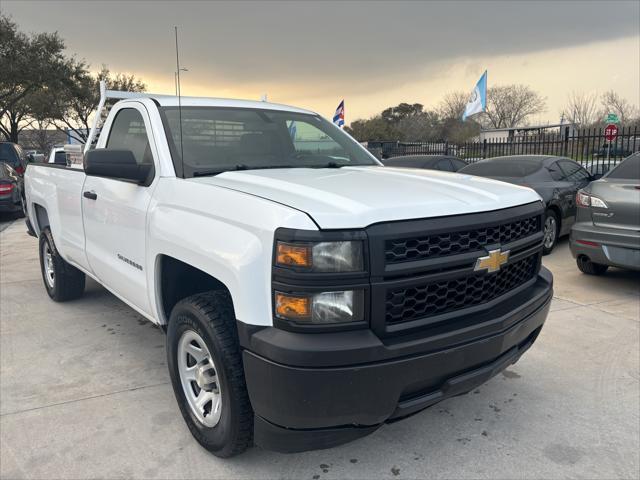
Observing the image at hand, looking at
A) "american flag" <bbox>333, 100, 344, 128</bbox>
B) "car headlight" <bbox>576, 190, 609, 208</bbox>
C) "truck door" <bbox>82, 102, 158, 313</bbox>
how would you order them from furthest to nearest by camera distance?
1. "american flag" <bbox>333, 100, 344, 128</bbox>
2. "car headlight" <bbox>576, 190, 609, 208</bbox>
3. "truck door" <bbox>82, 102, 158, 313</bbox>

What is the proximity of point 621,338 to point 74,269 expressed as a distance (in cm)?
511

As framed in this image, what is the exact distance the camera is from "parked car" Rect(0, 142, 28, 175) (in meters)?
13.8

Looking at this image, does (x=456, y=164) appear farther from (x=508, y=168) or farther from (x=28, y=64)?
(x=28, y=64)

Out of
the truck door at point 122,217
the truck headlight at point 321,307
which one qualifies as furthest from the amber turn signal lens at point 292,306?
the truck door at point 122,217

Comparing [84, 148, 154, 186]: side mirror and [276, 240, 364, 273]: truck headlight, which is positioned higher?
[84, 148, 154, 186]: side mirror

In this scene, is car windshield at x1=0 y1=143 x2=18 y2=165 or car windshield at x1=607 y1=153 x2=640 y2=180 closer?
car windshield at x1=607 y1=153 x2=640 y2=180

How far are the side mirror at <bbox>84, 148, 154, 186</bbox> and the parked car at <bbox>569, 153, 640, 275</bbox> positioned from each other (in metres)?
4.68

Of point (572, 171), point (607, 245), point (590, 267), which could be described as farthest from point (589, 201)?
point (572, 171)

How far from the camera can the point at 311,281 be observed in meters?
1.95

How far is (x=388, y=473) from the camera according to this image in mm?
2494

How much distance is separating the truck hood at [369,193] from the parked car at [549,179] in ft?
16.6

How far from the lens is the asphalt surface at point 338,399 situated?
8.33ft

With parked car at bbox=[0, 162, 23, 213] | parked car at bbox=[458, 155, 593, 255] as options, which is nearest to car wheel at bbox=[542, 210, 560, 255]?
parked car at bbox=[458, 155, 593, 255]

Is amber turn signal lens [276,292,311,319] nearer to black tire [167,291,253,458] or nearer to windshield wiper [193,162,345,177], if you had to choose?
black tire [167,291,253,458]
